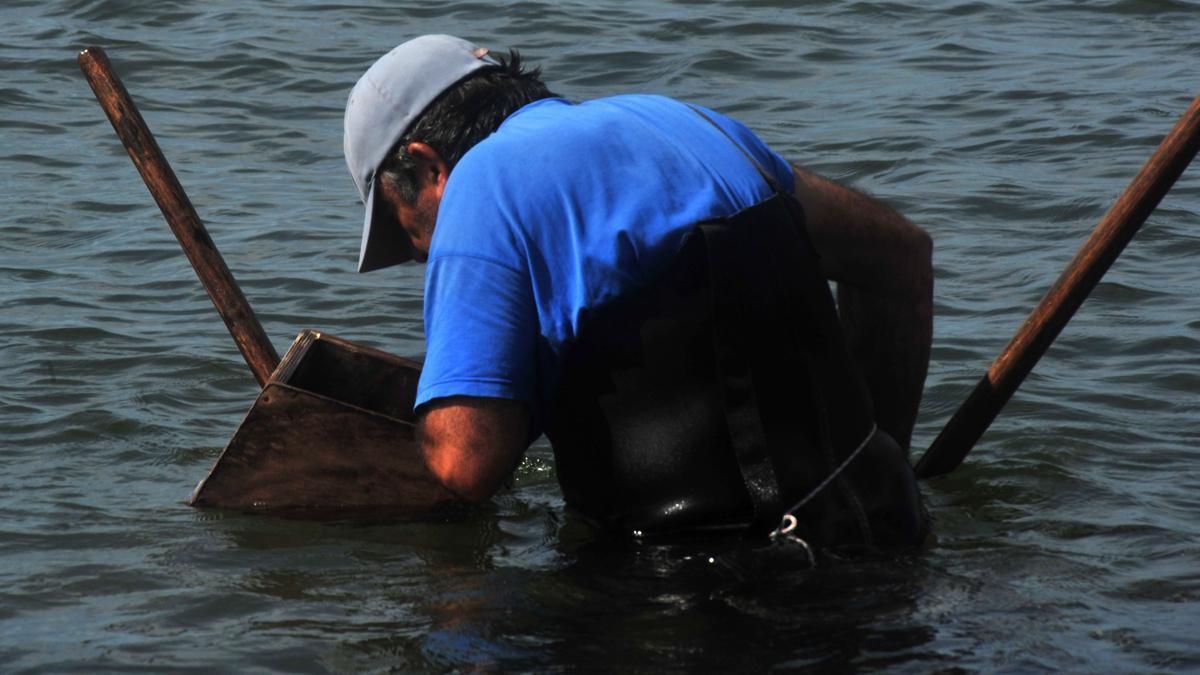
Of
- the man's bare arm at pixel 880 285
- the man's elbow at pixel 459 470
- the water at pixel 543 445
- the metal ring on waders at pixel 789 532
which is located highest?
the man's bare arm at pixel 880 285

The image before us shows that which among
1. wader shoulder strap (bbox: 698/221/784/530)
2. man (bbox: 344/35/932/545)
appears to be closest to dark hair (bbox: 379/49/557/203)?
man (bbox: 344/35/932/545)

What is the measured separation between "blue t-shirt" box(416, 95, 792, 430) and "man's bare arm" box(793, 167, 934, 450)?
0.34m

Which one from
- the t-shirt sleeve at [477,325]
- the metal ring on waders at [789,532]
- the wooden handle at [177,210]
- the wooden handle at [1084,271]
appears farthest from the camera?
the wooden handle at [177,210]

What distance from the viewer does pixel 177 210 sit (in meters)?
4.88

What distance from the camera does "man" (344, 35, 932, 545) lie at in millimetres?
3666

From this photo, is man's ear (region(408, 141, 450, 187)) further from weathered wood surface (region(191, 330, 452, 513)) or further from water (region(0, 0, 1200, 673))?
water (region(0, 0, 1200, 673))

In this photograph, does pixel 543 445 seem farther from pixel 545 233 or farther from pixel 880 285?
pixel 545 233

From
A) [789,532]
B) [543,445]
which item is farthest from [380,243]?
[543,445]

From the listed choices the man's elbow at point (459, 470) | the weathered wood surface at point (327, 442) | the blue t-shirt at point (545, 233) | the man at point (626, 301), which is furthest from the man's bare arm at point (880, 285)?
the weathered wood surface at point (327, 442)

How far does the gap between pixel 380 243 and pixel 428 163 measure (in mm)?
302

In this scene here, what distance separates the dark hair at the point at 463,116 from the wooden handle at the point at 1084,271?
1.53 m

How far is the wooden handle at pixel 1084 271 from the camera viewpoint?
4.40 m

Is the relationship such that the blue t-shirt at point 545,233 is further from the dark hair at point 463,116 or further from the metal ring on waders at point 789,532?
the metal ring on waders at point 789,532

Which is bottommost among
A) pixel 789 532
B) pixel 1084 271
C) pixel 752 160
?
pixel 789 532
